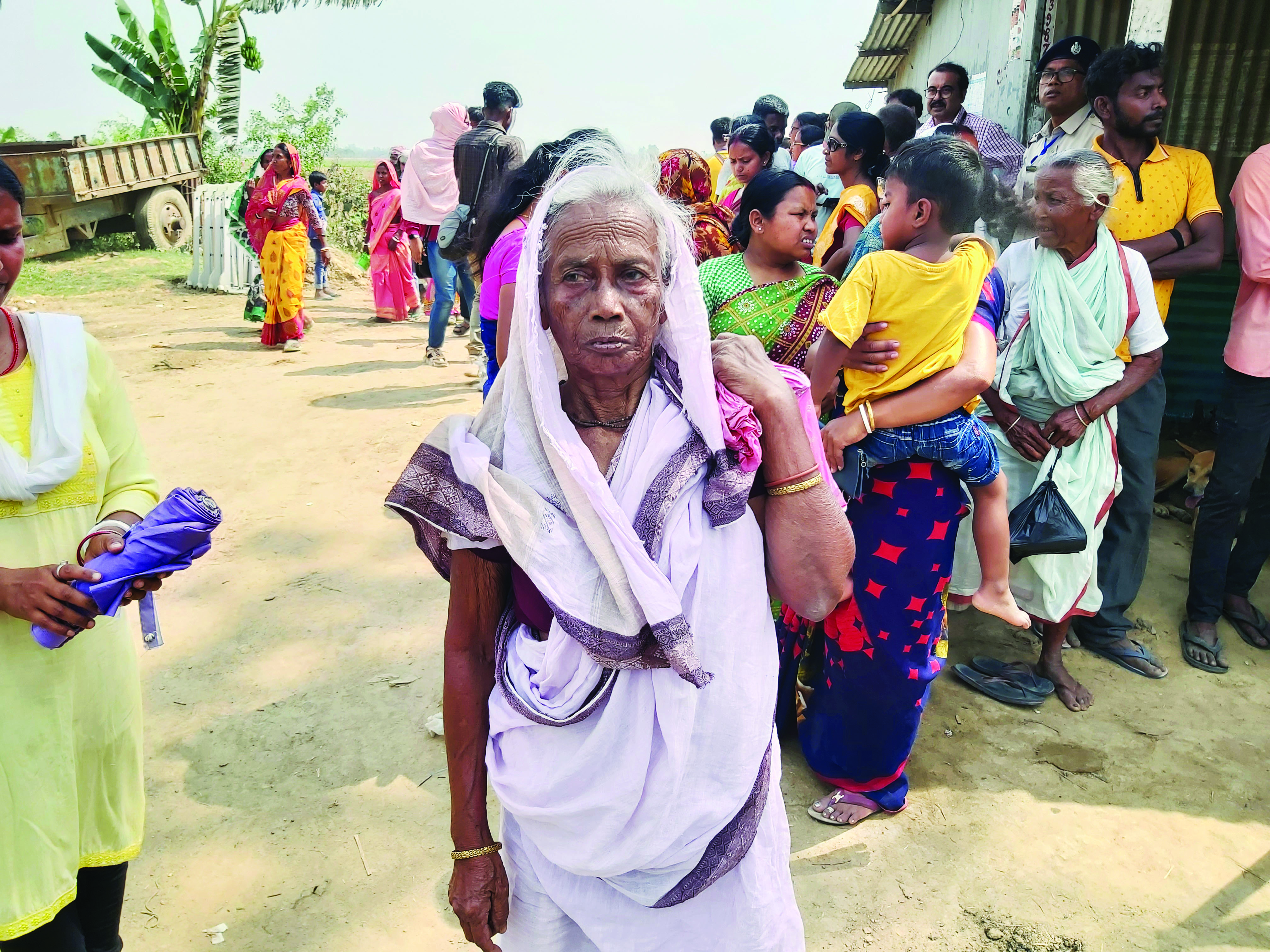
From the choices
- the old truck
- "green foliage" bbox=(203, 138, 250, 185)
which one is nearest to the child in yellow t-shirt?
the old truck

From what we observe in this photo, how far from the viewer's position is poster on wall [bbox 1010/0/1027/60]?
5.13m

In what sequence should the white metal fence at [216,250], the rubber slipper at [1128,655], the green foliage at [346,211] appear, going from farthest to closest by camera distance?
the green foliage at [346,211] < the white metal fence at [216,250] < the rubber slipper at [1128,655]

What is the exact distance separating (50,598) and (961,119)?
16.6 ft

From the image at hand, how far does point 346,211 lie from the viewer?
17.9 metres

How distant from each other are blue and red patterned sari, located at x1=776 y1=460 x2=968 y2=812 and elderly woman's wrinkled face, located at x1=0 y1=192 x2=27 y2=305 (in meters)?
2.22

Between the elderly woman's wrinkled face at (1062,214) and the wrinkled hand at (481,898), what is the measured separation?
3.05 meters

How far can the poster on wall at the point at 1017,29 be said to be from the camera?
5.13 m

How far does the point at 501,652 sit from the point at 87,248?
56.1 ft

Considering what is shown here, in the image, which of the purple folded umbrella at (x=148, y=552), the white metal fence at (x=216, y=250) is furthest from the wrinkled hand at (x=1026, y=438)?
the white metal fence at (x=216, y=250)

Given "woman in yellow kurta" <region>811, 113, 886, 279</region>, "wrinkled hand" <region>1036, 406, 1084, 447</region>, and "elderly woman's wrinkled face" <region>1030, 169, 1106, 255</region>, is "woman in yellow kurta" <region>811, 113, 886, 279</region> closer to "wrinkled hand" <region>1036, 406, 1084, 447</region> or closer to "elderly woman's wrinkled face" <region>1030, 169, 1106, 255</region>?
"elderly woman's wrinkled face" <region>1030, 169, 1106, 255</region>

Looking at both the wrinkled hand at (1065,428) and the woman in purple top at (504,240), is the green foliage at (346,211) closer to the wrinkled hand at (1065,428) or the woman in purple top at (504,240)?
the woman in purple top at (504,240)

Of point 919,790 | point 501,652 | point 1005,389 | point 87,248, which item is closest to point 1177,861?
point 919,790

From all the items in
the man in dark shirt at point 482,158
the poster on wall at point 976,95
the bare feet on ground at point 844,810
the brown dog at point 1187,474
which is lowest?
the bare feet on ground at point 844,810

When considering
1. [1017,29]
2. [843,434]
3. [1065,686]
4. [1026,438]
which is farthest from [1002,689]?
[1017,29]
